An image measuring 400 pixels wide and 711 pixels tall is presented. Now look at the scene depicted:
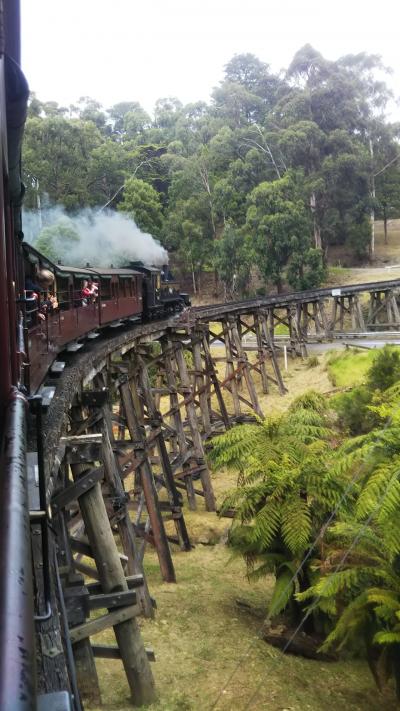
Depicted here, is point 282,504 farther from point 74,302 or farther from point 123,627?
point 74,302

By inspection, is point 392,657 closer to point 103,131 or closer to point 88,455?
point 88,455

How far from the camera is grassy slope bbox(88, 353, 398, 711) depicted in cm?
555

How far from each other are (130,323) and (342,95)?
103 feet

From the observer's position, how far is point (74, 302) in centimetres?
937

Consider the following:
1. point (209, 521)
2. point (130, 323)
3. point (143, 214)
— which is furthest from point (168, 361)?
point (143, 214)

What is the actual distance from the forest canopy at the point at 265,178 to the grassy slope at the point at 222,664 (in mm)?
25113

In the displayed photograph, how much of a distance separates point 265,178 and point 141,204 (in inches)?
314

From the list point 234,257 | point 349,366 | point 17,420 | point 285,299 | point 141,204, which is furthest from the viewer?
point 141,204

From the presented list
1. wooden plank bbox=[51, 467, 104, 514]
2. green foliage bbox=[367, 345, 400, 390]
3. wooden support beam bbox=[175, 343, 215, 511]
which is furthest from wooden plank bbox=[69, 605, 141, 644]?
green foliage bbox=[367, 345, 400, 390]

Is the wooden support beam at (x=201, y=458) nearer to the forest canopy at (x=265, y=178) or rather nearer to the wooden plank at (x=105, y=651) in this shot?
the wooden plank at (x=105, y=651)

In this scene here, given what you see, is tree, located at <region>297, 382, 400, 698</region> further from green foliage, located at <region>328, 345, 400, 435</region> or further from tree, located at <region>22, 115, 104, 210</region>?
tree, located at <region>22, 115, 104, 210</region>

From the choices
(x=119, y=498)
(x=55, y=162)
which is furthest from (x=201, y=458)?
(x=55, y=162)

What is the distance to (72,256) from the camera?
27688mm

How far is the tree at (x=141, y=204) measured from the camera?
36.2 meters
